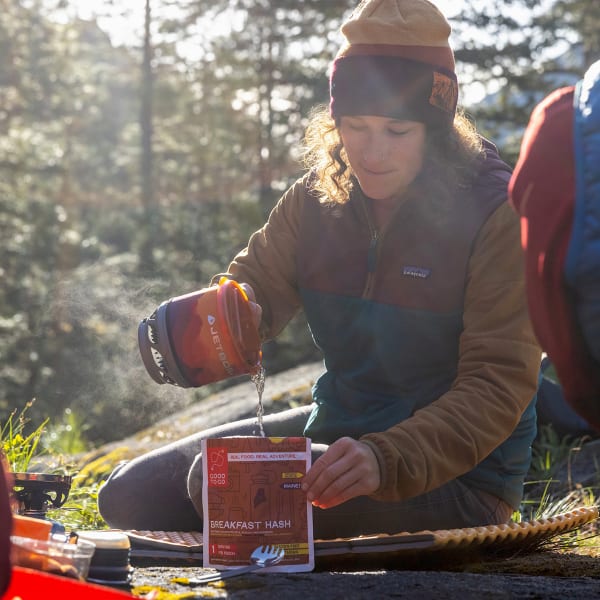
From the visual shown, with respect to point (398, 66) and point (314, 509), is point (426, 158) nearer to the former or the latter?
point (398, 66)

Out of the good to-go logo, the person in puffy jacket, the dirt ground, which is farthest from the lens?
A: the good to-go logo

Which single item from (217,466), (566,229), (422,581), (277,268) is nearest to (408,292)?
(277,268)

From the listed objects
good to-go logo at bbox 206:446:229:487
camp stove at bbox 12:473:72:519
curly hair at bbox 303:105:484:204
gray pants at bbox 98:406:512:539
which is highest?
curly hair at bbox 303:105:484:204

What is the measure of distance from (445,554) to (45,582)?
133 cm

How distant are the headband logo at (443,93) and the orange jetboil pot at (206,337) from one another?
0.84m

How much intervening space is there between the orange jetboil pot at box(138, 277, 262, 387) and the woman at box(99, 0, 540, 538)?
253mm

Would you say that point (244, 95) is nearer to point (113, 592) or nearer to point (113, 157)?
point (113, 157)

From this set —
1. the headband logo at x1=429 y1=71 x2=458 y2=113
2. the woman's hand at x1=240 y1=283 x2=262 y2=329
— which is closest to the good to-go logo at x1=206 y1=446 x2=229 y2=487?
the woman's hand at x1=240 y1=283 x2=262 y2=329

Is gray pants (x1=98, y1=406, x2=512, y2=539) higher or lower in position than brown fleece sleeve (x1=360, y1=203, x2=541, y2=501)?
lower

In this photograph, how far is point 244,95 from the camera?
21188mm

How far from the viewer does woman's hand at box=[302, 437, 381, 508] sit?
2.34 metres

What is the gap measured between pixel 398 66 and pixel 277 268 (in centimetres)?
84

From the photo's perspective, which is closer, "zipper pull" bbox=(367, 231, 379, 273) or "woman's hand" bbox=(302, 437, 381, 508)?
"woman's hand" bbox=(302, 437, 381, 508)

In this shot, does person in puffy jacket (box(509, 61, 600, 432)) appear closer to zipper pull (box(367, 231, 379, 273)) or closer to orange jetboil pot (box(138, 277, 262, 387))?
orange jetboil pot (box(138, 277, 262, 387))
